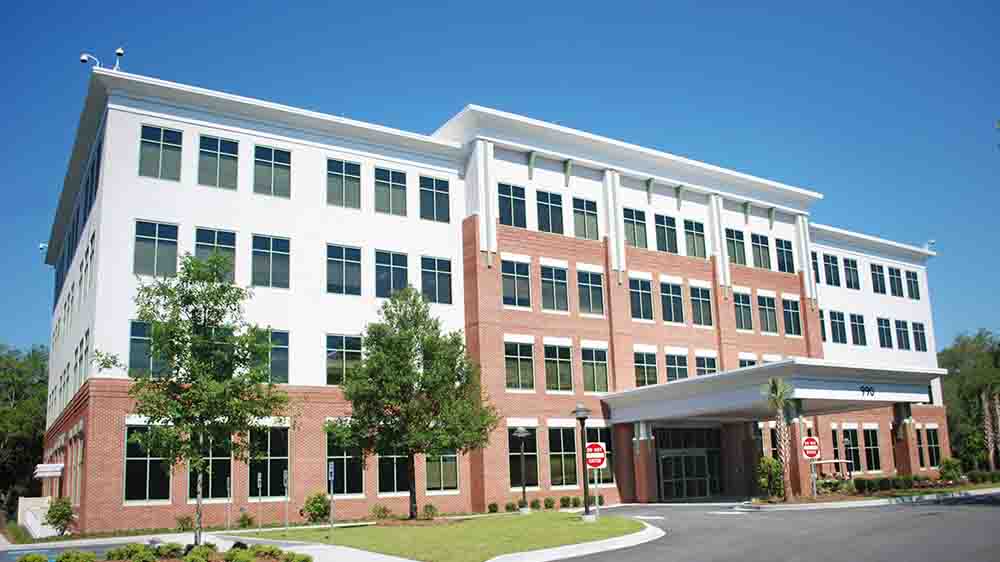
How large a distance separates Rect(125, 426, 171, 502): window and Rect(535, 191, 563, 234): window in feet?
73.5

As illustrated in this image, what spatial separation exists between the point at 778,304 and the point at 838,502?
24037 mm

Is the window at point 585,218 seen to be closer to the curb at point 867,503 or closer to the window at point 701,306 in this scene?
the window at point 701,306

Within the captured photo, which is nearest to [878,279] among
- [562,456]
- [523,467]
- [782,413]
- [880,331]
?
[880,331]

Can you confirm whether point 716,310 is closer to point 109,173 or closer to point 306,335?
point 306,335

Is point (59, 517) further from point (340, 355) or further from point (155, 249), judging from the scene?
point (340, 355)

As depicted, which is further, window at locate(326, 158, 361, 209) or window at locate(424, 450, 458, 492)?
window at locate(326, 158, 361, 209)

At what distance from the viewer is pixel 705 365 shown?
5306 cm

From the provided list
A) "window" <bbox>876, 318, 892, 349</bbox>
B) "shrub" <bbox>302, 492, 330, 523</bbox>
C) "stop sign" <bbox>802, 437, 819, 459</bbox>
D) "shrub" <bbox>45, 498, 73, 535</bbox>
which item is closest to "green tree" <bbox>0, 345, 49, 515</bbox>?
"shrub" <bbox>45, 498, 73, 535</bbox>

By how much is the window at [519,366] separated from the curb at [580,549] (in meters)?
19.5

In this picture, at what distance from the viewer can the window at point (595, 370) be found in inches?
1876

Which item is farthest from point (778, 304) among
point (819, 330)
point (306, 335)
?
point (306, 335)

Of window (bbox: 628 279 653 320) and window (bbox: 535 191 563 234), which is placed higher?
window (bbox: 535 191 563 234)

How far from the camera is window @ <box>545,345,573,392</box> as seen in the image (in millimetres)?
46172

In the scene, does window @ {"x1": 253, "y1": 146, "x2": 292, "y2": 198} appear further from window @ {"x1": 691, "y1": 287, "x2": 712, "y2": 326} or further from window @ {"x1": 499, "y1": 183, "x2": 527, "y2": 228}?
window @ {"x1": 691, "y1": 287, "x2": 712, "y2": 326}
